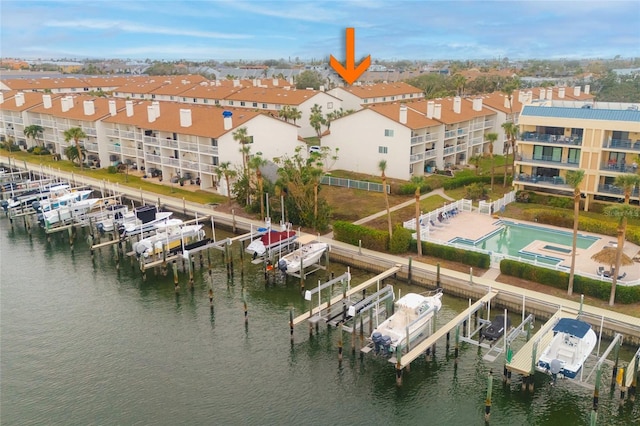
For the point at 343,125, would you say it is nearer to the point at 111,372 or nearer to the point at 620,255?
the point at 620,255

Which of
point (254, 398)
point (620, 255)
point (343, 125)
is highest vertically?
point (343, 125)

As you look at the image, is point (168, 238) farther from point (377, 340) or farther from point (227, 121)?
point (377, 340)

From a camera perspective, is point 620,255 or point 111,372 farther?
point 620,255

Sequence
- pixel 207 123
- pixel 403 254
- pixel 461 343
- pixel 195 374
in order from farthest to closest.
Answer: pixel 207 123 < pixel 403 254 < pixel 461 343 < pixel 195 374

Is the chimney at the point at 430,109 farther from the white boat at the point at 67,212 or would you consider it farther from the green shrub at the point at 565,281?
the white boat at the point at 67,212

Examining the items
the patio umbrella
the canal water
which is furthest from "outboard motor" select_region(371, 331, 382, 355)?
the patio umbrella

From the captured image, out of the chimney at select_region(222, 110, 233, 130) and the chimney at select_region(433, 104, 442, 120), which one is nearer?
the chimney at select_region(222, 110, 233, 130)

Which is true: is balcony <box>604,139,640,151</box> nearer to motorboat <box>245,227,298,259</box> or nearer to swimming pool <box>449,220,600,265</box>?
swimming pool <box>449,220,600,265</box>

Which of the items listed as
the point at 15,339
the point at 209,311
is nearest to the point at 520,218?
the point at 209,311
